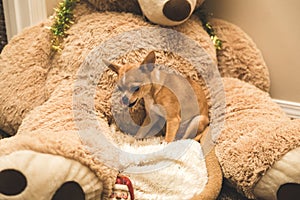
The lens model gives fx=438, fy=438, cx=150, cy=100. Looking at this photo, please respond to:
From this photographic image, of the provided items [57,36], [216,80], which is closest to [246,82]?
[216,80]

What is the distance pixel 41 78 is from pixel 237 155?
656 mm

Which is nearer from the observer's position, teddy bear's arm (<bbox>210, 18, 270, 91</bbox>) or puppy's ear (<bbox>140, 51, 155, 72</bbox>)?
puppy's ear (<bbox>140, 51, 155, 72</bbox>)

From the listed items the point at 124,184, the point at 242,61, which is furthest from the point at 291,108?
the point at 124,184

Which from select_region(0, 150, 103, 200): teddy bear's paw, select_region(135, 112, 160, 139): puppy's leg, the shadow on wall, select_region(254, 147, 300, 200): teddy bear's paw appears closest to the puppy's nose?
Result: select_region(135, 112, 160, 139): puppy's leg

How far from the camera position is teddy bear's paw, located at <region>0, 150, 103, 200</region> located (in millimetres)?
826

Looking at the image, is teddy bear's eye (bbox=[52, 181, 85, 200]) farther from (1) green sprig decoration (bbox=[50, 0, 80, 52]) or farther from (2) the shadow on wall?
(2) the shadow on wall

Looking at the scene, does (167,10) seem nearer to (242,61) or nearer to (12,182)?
(242,61)

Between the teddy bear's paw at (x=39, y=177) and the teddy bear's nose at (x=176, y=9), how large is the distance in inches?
19.5

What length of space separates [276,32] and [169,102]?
0.47 meters

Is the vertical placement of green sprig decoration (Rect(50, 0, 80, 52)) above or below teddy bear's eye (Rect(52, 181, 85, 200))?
above

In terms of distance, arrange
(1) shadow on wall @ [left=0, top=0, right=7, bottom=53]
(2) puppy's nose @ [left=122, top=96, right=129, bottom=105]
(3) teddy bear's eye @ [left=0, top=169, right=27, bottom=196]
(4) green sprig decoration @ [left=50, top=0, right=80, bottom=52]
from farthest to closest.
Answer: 1. (1) shadow on wall @ [left=0, top=0, right=7, bottom=53]
2. (4) green sprig decoration @ [left=50, top=0, right=80, bottom=52]
3. (2) puppy's nose @ [left=122, top=96, right=129, bottom=105]
4. (3) teddy bear's eye @ [left=0, top=169, right=27, bottom=196]

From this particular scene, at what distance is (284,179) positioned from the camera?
0.90 metres

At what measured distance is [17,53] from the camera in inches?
54.4

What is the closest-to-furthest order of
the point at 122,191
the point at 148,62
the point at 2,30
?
1. the point at 122,191
2. the point at 148,62
3. the point at 2,30
